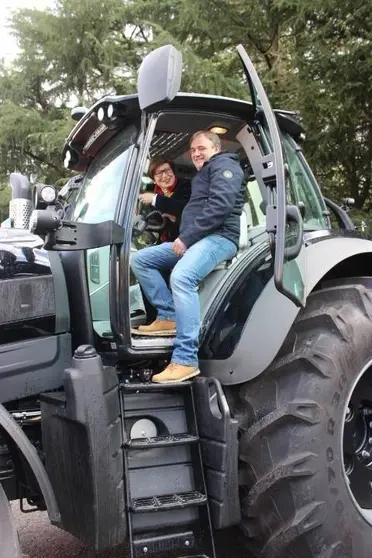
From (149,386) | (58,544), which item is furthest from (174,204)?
(58,544)

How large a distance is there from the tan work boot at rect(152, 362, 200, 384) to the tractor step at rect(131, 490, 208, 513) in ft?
1.75

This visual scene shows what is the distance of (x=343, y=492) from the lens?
2.87 metres

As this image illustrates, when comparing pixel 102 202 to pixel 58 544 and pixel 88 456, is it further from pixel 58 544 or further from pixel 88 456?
pixel 58 544

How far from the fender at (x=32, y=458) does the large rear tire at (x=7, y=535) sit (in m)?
0.21

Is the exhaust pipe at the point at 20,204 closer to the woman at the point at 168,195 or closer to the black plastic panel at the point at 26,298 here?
the black plastic panel at the point at 26,298

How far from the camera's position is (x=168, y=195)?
416 cm

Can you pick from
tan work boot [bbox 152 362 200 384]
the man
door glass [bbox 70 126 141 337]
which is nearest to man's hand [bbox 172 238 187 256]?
the man

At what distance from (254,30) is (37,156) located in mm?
4851

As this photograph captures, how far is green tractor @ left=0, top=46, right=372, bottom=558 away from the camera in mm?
2682

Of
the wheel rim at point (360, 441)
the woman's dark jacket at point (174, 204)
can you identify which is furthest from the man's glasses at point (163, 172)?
the wheel rim at point (360, 441)

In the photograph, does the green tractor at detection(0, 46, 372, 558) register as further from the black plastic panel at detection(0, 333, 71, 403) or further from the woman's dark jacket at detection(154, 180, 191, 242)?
the woman's dark jacket at detection(154, 180, 191, 242)

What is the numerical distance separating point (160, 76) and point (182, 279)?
1.03m

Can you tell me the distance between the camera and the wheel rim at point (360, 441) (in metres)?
3.17

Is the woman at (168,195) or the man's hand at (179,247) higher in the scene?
the woman at (168,195)
